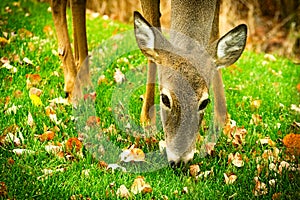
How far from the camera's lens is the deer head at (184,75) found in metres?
3.54

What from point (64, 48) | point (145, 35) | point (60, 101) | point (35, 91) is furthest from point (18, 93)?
point (145, 35)

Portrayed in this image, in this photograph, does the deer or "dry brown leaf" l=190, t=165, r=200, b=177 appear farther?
"dry brown leaf" l=190, t=165, r=200, b=177

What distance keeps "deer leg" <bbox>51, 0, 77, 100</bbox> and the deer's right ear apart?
4.80 ft

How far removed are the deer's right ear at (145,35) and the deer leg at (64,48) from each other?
1465mm

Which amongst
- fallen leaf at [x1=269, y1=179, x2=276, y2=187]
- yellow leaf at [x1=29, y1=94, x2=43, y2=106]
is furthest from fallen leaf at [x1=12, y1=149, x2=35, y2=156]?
fallen leaf at [x1=269, y1=179, x2=276, y2=187]

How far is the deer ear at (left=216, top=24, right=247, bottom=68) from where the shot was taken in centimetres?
370

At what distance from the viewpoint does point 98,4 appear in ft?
39.2

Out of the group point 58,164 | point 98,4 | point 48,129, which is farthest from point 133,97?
point 98,4

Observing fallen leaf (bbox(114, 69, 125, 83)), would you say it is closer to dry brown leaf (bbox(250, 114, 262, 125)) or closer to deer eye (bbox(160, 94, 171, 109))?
dry brown leaf (bbox(250, 114, 262, 125))

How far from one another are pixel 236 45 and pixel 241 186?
3.26 feet

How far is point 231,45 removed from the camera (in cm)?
376

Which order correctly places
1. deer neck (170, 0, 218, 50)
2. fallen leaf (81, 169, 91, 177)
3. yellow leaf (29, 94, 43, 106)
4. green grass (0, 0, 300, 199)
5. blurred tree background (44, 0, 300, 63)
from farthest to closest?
blurred tree background (44, 0, 300, 63)
yellow leaf (29, 94, 43, 106)
deer neck (170, 0, 218, 50)
fallen leaf (81, 169, 91, 177)
green grass (0, 0, 300, 199)

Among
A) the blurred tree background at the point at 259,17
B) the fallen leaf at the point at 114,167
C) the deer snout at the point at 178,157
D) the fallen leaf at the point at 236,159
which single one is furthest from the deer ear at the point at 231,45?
the blurred tree background at the point at 259,17

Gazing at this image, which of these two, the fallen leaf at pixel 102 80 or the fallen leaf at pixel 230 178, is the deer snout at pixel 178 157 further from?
the fallen leaf at pixel 102 80
